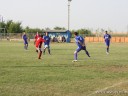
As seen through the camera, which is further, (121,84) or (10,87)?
(121,84)

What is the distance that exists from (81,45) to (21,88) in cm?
1231

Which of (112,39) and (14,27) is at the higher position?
(14,27)

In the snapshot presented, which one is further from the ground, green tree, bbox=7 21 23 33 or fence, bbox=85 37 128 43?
green tree, bbox=7 21 23 33

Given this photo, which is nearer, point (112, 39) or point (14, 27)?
point (112, 39)

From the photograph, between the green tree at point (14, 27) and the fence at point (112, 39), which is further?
the green tree at point (14, 27)

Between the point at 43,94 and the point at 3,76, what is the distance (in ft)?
13.5

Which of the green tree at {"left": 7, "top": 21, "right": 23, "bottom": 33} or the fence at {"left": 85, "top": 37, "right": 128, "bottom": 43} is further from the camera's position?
the green tree at {"left": 7, "top": 21, "right": 23, "bottom": 33}

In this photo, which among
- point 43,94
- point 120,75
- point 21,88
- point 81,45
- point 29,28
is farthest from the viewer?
point 29,28

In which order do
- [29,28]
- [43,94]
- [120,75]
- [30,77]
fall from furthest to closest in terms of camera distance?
[29,28] < [120,75] < [30,77] < [43,94]

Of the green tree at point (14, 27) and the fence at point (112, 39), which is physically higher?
the green tree at point (14, 27)

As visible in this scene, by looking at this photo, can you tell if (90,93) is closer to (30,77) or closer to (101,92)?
(101,92)

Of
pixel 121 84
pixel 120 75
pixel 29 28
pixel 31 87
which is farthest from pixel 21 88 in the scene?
pixel 29 28

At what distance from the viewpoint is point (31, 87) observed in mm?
11367

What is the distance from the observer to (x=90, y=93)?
10.4 metres
